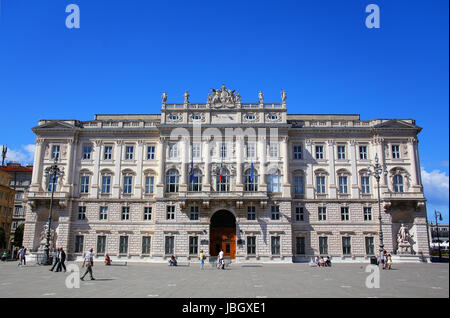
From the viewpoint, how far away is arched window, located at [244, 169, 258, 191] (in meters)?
49.9

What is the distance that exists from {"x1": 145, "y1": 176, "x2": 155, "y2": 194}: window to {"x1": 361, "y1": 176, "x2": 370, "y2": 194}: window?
28348 mm

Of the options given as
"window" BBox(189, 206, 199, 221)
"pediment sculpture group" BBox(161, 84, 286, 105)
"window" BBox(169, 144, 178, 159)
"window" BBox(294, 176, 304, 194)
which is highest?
"pediment sculpture group" BBox(161, 84, 286, 105)

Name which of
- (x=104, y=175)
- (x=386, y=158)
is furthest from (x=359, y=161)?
(x=104, y=175)

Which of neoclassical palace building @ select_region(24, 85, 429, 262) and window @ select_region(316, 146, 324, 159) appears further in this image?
window @ select_region(316, 146, 324, 159)

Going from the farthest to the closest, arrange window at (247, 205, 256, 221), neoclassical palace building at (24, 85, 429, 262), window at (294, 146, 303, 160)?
1. window at (294, 146, 303, 160)
2. window at (247, 205, 256, 221)
3. neoclassical palace building at (24, 85, 429, 262)

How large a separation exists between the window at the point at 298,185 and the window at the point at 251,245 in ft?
28.6

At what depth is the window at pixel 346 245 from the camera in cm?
4912

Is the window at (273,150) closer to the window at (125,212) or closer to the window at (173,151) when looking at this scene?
the window at (173,151)

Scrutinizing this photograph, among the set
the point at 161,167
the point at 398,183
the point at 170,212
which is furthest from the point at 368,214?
the point at 161,167

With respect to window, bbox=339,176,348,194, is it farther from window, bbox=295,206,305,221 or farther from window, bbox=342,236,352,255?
window, bbox=342,236,352,255

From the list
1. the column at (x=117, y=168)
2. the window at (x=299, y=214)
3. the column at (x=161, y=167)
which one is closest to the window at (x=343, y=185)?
the window at (x=299, y=214)

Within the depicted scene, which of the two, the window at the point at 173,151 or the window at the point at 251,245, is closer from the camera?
the window at the point at 251,245

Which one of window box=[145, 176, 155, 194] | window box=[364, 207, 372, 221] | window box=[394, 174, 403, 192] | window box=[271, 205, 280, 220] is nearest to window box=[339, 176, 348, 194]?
window box=[364, 207, 372, 221]
